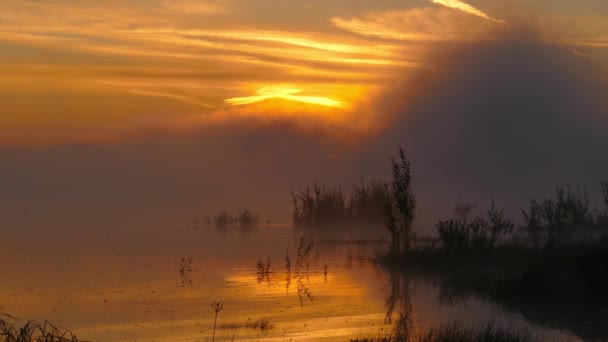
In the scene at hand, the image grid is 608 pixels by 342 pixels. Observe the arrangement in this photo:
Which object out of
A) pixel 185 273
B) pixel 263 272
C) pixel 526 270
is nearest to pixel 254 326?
pixel 526 270

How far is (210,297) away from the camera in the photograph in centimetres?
2166

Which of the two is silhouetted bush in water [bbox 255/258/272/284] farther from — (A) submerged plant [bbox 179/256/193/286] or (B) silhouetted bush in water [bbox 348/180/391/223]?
(B) silhouetted bush in water [bbox 348/180/391/223]

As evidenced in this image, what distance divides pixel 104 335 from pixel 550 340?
7787mm

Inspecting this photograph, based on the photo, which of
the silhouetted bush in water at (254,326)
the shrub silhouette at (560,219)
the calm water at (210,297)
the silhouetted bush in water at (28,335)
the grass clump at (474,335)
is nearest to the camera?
the silhouetted bush in water at (28,335)

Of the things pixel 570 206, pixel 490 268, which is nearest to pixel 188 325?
pixel 490 268

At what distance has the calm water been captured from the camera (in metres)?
16.4

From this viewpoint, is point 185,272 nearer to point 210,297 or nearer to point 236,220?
point 210,297

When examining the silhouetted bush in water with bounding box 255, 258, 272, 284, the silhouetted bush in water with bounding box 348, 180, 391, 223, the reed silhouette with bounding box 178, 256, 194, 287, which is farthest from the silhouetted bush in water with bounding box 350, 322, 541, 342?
the silhouetted bush in water with bounding box 348, 180, 391, 223

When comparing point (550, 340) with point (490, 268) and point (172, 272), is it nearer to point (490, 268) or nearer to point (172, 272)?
point (490, 268)

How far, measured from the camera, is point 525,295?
20531mm

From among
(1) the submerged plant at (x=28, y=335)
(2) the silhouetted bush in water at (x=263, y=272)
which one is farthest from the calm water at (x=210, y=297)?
(1) the submerged plant at (x=28, y=335)

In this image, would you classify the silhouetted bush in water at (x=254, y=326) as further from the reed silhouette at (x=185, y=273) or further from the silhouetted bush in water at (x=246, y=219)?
the silhouetted bush in water at (x=246, y=219)

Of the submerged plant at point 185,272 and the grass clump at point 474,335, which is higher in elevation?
the submerged plant at point 185,272

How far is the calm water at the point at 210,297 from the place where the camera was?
1644cm
